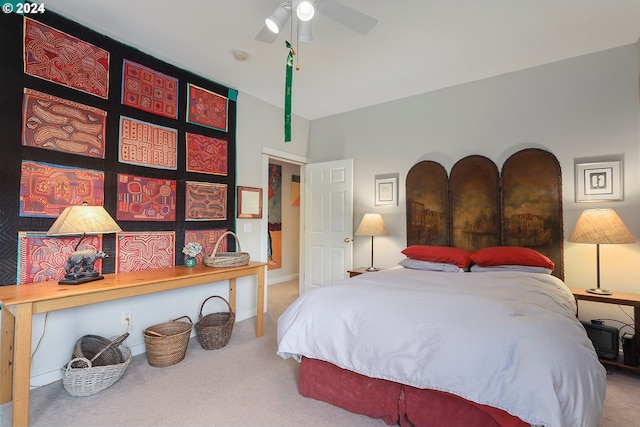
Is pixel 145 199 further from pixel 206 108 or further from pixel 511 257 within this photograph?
pixel 511 257

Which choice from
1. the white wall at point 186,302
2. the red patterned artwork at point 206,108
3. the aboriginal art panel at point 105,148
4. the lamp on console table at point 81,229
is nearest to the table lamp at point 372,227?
the white wall at point 186,302

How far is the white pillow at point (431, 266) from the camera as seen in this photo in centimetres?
288

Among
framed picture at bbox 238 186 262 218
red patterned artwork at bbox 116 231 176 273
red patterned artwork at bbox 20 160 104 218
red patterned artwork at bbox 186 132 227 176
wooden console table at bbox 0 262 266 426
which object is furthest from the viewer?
framed picture at bbox 238 186 262 218

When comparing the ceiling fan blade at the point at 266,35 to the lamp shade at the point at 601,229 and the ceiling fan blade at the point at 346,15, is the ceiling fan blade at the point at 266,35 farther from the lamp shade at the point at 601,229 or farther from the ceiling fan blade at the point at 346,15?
the lamp shade at the point at 601,229

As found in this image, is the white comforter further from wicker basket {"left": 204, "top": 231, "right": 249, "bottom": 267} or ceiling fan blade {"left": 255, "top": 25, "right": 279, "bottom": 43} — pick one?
ceiling fan blade {"left": 255, "top": 25, "right": 279, "bottom": 43}

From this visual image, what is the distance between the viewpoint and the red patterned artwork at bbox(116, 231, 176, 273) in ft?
8.30

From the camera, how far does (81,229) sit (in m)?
1.96

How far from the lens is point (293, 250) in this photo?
6020mm

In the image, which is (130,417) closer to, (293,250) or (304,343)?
(304,343)

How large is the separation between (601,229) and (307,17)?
271cm

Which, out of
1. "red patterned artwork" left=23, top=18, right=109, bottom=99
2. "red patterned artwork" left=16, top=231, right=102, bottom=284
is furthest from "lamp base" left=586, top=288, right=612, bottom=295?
"red patterned artwork" left=23, top=18, right=109, bottom=99

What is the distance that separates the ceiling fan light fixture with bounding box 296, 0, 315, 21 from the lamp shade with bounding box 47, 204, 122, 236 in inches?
73.7

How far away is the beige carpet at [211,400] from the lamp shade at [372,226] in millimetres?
1723

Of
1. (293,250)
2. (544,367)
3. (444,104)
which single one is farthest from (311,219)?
(544,367)
